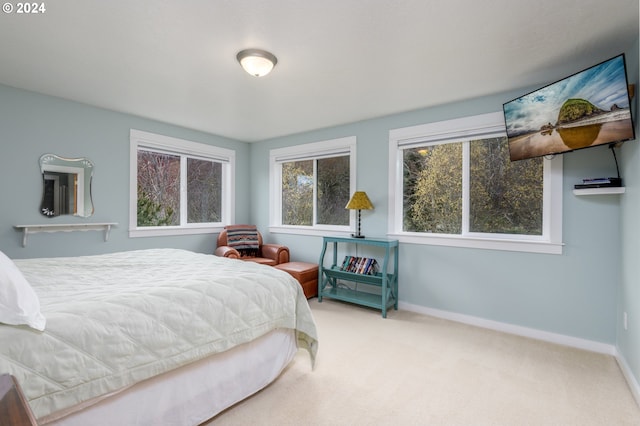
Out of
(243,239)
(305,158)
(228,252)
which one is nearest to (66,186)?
(228,252)

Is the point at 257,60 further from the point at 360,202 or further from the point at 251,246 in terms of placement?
the point at 251,246

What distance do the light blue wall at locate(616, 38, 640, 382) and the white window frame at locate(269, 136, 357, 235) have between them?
8.41 ft

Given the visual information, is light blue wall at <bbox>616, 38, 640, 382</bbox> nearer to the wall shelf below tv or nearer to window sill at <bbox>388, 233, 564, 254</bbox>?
the wall shelf below tv

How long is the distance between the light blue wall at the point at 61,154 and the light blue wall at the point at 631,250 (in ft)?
15.5

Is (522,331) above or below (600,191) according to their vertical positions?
below

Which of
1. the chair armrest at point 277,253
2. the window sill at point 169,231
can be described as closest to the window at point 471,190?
the chair armrest at point 277,253

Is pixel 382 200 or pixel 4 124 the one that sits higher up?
pixel 4 124

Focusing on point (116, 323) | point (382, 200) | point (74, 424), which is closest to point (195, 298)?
point (116, 323)

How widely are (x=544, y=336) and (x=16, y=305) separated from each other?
3689 millimetres

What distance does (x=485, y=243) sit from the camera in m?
3.14

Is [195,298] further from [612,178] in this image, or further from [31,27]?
[612,178]

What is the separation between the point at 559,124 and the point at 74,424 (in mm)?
3451

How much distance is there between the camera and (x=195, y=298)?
1673 mm

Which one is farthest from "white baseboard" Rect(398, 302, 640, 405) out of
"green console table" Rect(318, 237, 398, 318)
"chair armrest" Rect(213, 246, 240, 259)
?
"chair armrest" Rect(213, 246, 240, 259)
